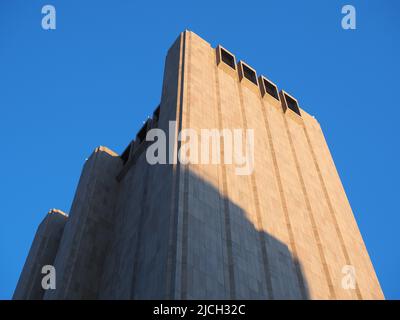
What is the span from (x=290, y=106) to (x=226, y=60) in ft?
32.7

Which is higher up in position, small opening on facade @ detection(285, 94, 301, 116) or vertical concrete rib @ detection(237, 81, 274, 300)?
small opening on facade @ detection(285, 94, 301, 116)

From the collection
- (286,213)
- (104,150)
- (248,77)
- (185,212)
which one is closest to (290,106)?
(248,77)

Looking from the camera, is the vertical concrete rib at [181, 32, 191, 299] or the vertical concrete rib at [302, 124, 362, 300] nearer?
the vertical concrete rib at [181, 32, 191, 299]

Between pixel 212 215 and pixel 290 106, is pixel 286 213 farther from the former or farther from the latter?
pixel 290 106

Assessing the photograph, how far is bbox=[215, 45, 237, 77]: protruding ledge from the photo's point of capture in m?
45.9

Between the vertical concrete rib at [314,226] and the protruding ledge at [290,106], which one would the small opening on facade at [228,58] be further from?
the vertical concrete rib at [314,226]

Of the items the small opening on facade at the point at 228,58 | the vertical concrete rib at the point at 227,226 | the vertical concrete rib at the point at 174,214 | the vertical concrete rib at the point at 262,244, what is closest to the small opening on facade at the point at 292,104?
the small opening on facade at the point at 228,58

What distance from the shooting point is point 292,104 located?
53.4 meters

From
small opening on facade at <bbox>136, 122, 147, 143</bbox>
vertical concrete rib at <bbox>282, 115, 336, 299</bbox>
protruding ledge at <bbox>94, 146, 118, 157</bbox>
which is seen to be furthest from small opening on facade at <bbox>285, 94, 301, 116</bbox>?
protruding ledge at <bbox>94, 146, 118, 157</bbox>

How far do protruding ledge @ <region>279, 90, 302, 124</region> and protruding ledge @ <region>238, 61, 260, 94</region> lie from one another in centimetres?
406

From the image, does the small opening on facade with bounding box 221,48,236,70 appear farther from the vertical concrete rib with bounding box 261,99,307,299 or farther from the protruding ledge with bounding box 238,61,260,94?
the vertical concrete rib with bounding box 261,99,307,299

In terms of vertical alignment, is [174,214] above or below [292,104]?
below

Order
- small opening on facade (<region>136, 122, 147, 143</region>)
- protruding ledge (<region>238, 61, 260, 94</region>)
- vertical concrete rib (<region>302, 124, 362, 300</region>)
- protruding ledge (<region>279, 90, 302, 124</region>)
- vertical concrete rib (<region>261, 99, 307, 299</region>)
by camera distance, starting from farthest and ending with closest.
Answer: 1. protruding ledge (<region>279, 90, 302, 124</region>)
2. small opening on facade (<region>136, 122, 147, 143</region>)
3. protruding ledge (<region>238, 61, 260, 94</region>)
4. vertical concrete rib (<region>302, 124, 362, 300</region>)
5. vertical concrete rib (<region>261, 99, 307, 299</region>)

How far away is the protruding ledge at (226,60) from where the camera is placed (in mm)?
45938
